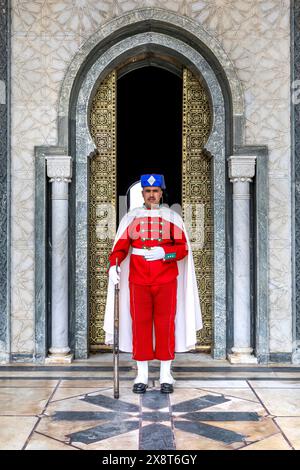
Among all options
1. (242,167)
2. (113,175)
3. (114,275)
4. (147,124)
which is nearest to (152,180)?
(114,275)

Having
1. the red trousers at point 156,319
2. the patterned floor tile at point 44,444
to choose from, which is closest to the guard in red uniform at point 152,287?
the red trousers at point 156,319

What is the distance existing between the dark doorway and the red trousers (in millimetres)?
3515

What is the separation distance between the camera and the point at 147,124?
7758 millimetres

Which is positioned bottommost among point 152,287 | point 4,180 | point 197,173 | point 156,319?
point 156,319

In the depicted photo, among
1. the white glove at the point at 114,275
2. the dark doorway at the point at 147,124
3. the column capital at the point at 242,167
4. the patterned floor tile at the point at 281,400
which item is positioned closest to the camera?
the patterned floor tile at the point at 281,400

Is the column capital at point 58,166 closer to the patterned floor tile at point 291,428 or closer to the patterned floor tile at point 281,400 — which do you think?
the patterned floor tile at point 281,400

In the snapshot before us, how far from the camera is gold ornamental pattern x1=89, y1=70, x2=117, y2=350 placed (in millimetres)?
5414

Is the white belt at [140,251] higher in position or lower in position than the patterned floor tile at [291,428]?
higher

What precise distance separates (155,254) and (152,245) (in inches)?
3.7

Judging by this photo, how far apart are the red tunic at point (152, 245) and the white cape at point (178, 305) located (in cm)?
5

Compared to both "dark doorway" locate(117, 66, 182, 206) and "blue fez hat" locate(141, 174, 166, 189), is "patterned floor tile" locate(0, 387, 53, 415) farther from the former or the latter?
"dark doorway" locate(117, 66, 182, 206)

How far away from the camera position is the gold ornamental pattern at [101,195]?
541cm

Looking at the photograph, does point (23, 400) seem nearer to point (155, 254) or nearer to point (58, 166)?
point (155, 254)

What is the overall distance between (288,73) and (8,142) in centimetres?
252
